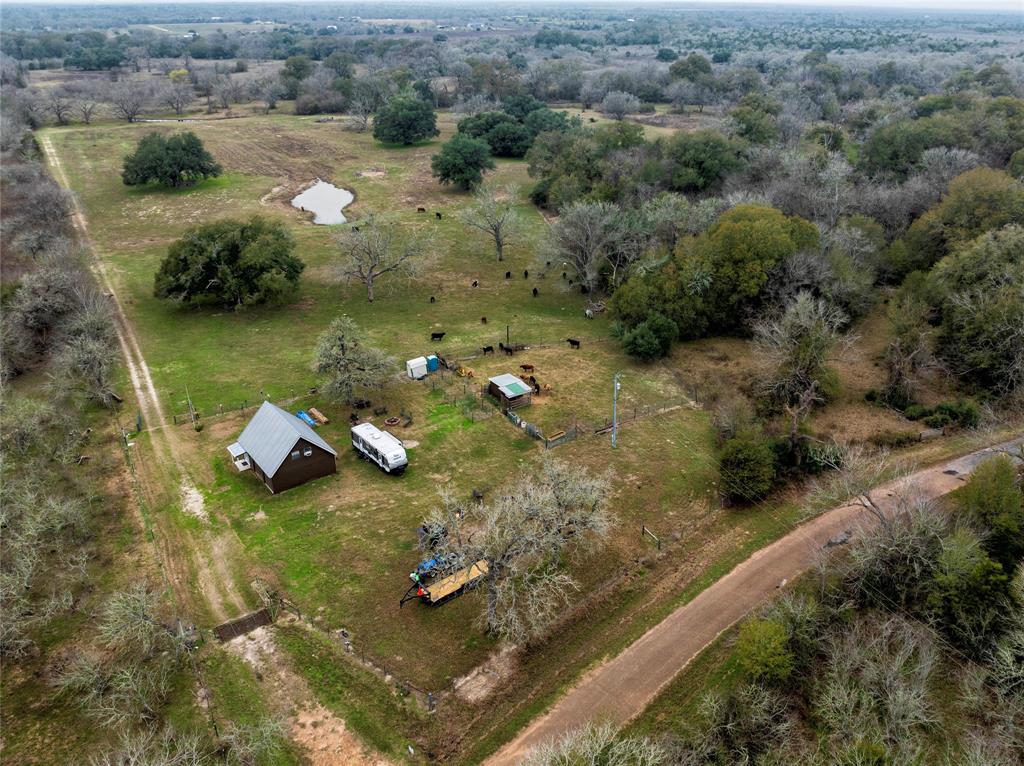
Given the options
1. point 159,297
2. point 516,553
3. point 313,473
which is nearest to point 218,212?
point 159,297

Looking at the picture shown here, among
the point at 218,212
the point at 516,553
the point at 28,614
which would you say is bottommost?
the point at 218,212

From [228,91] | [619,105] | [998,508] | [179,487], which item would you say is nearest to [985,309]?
[998,508]

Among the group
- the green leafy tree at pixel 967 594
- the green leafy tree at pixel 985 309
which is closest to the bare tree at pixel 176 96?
the green leafy tree at pixel 985 309

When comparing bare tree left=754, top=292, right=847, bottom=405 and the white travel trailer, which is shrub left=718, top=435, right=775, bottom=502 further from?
the white travel trailer

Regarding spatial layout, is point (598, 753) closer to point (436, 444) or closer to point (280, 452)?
point (280, 452)

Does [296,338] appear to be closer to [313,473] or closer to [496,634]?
[313,473]

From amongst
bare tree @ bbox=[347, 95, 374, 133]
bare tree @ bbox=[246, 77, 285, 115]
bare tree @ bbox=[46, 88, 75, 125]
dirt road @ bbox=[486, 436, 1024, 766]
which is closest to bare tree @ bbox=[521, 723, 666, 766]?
dirt road @ bbox=[486, 436, 1024, 766]

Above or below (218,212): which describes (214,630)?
above
